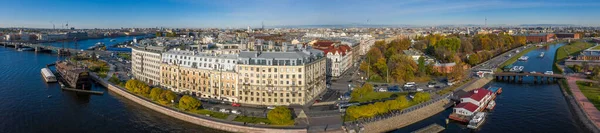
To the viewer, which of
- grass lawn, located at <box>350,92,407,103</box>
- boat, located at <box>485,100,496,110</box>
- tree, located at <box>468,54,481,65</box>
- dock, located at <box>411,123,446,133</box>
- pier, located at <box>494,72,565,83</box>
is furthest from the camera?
tree, located at <box>468,54,481,65</box>

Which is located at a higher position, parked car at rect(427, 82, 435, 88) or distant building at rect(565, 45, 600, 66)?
distant building at rect(565, 45, 600, 66)

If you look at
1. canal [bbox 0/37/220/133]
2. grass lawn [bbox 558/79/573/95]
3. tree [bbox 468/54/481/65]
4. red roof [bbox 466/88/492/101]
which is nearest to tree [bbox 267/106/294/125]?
canal [bbox 0/37/220/133]

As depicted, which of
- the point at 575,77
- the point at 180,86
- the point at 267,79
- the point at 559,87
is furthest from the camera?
the point at 575,77

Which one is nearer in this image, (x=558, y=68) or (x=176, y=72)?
(x=176, y=72)

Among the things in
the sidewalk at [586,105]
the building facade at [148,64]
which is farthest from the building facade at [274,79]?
the sidewalk at [586,105]

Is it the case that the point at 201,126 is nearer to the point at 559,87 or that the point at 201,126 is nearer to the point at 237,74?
the point at 237,74

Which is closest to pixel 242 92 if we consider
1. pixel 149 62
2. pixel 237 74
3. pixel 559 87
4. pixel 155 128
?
pixel 237 74

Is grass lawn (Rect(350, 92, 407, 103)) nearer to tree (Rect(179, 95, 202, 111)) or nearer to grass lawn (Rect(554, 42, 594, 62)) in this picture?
tree (Rect(179, 95, 202, 111))
